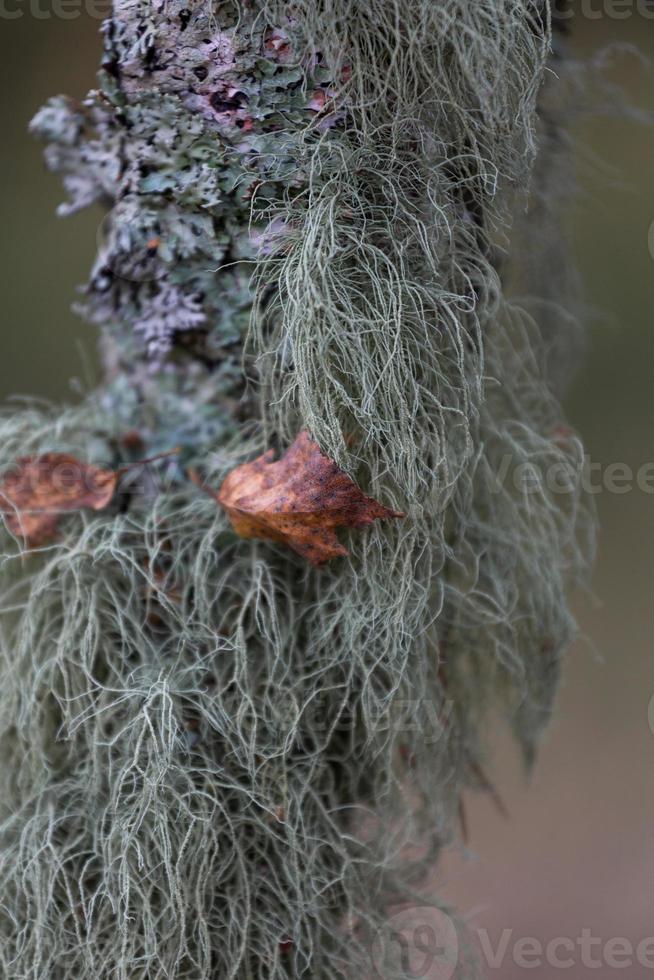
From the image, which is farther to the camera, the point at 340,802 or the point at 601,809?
the point at 601,809

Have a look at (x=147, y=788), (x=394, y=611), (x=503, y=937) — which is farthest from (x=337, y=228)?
(x=503, y=937)

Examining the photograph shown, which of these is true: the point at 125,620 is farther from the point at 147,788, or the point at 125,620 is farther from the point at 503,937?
the point at 503,937
